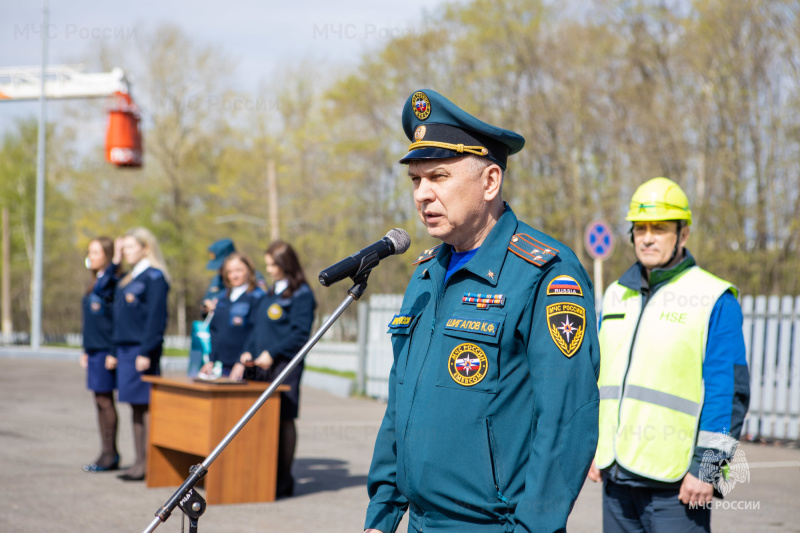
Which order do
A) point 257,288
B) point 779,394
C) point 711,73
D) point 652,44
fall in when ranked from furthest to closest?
1. point 652,44
2. point 711,73
3. point 779,394
4. point 257,288

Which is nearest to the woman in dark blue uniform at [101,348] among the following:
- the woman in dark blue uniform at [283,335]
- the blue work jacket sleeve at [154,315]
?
the blue work jacket sleeve at [154,315]

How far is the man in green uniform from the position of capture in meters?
2.09

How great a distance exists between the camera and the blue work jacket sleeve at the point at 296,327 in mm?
7238

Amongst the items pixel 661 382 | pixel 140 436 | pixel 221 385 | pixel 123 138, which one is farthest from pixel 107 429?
pixel 123 138

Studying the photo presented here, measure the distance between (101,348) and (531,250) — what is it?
673 cm

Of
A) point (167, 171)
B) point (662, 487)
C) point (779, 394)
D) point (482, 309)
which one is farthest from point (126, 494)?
point (167, 171)

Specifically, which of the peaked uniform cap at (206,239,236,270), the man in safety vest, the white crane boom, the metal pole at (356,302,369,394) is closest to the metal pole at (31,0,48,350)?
the white crane boom

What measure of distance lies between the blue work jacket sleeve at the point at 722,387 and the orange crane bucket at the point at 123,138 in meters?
17.3

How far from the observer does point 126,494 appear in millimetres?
7039

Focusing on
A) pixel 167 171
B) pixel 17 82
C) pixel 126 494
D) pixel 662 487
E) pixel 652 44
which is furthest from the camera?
pixel 167 171

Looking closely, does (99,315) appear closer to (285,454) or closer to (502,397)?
(285,454)

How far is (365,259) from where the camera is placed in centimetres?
258

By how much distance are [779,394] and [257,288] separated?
729 cm

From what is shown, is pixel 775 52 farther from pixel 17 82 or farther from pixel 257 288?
pixel 17 82
